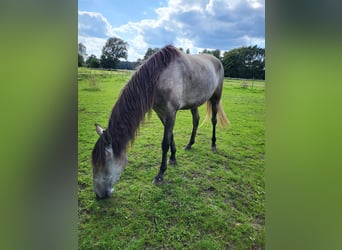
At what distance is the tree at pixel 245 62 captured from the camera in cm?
137

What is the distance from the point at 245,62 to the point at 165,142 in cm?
72

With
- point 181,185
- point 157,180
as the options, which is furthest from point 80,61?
point 181,185

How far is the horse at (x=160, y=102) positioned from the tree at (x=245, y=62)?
0.24ft

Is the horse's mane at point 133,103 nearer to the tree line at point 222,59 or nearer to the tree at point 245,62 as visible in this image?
the tree line at point 222,59

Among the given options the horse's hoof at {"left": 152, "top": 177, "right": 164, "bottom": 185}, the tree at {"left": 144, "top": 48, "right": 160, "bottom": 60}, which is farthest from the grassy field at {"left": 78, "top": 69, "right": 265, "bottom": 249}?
the tree at {"left": 144, "top": 48, "right": 160, "bottom": 60}

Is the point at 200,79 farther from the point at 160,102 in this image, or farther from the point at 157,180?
the point at 157,180

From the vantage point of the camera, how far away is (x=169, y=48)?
1418 mm

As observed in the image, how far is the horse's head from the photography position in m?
1.25

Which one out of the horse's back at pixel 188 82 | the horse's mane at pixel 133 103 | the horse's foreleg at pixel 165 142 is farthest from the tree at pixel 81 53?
the horse's foreleg at pixel 165 142
